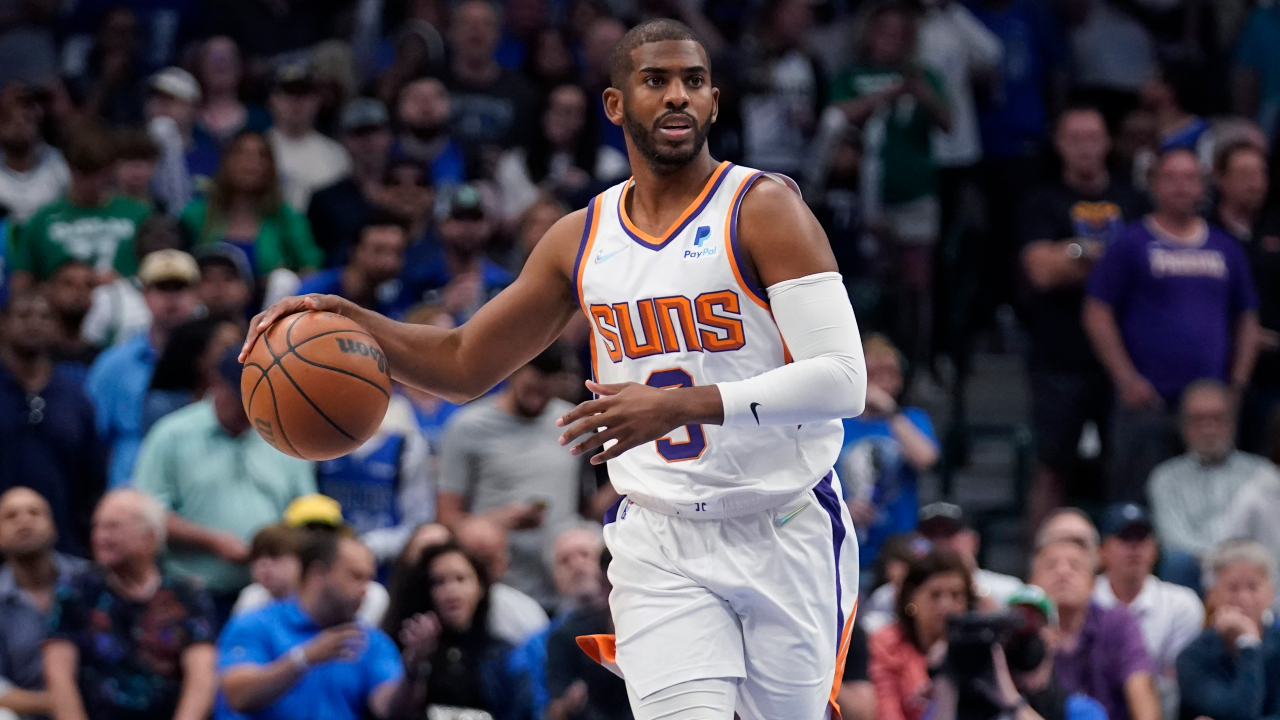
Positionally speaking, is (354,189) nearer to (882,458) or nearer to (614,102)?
(882,458)

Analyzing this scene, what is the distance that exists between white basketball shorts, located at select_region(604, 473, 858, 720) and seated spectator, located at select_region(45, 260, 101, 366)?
17.7ft

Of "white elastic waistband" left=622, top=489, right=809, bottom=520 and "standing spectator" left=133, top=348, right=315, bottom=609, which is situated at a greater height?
"white elastic waistband" left=622, top=489, right=809, bottom=520

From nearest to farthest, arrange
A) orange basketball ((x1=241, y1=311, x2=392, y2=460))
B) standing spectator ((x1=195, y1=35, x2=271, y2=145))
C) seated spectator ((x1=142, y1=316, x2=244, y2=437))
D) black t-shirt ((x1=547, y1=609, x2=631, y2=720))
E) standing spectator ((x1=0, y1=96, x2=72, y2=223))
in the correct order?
orange basketball ((x1=241, y1=311, x2=392, y2=460)), black t-shirt ((x1=547, y1=609, x2=631, y2=720)), seated spectator ((x1=142, y1=316, x2=244, y2=437)), standing spectator ((x1=0, y1=96, x2=72, y2=223)), standing spectator ((x1=195, y1=35, x2=271, y2=145))

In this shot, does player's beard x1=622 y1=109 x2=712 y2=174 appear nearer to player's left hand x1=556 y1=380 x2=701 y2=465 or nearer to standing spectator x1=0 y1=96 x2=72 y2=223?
player's left hand x1=556 y1=380 x2=701 y2=465

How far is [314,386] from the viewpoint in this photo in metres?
4.17

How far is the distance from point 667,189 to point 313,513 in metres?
3.36

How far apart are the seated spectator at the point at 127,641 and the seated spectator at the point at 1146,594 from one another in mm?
3783

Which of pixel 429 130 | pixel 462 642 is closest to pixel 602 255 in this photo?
pixel 462 642

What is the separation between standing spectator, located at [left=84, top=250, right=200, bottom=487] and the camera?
8250 millimetres

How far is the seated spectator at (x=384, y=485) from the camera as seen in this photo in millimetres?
7973

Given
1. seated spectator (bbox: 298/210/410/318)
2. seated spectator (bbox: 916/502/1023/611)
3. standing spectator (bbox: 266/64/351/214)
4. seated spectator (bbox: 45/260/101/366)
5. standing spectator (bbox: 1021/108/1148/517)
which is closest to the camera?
seated spectator (bbox: 916/502/1023/611)

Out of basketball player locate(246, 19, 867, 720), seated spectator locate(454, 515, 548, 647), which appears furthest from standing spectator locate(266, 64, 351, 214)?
basketball player locate(246, 19, 867, 720)

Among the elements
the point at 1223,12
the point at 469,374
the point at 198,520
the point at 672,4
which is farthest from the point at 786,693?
the point at 1223,12

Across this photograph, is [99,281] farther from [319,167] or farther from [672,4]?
[672,4]
